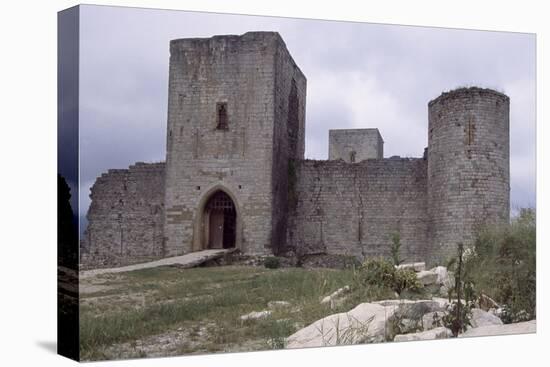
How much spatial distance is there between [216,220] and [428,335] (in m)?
7.25

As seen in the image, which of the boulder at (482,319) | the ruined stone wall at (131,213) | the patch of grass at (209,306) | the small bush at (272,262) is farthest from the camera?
the ruined stone wall at (131,213)

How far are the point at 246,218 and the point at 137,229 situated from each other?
282cm

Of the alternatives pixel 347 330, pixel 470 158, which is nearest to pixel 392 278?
pixel 347 330

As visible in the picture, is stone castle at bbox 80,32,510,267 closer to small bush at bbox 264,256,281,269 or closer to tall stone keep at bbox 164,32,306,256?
tall stone keep at bbox 164,32,306,256

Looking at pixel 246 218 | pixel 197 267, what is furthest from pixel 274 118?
pixel 197 267

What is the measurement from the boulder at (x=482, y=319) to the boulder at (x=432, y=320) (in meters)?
0.59

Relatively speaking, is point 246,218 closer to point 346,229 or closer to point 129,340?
point 346,229

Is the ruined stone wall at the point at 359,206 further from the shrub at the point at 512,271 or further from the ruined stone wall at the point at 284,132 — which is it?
the shrub at the point at 512,271

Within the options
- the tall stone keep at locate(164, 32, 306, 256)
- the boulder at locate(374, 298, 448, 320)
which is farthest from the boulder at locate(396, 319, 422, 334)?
the tall stone keep at locate(164, 32, 306, 256)

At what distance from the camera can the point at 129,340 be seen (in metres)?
10.7

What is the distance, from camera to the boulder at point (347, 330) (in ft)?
38.4

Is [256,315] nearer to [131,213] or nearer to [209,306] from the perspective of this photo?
[209,306]

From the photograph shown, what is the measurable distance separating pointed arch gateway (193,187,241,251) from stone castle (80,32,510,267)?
26 millimetres

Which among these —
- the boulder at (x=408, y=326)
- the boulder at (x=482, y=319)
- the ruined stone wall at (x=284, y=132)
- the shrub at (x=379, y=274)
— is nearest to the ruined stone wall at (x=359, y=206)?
the ruined stone wall at (x=284, y=132)
